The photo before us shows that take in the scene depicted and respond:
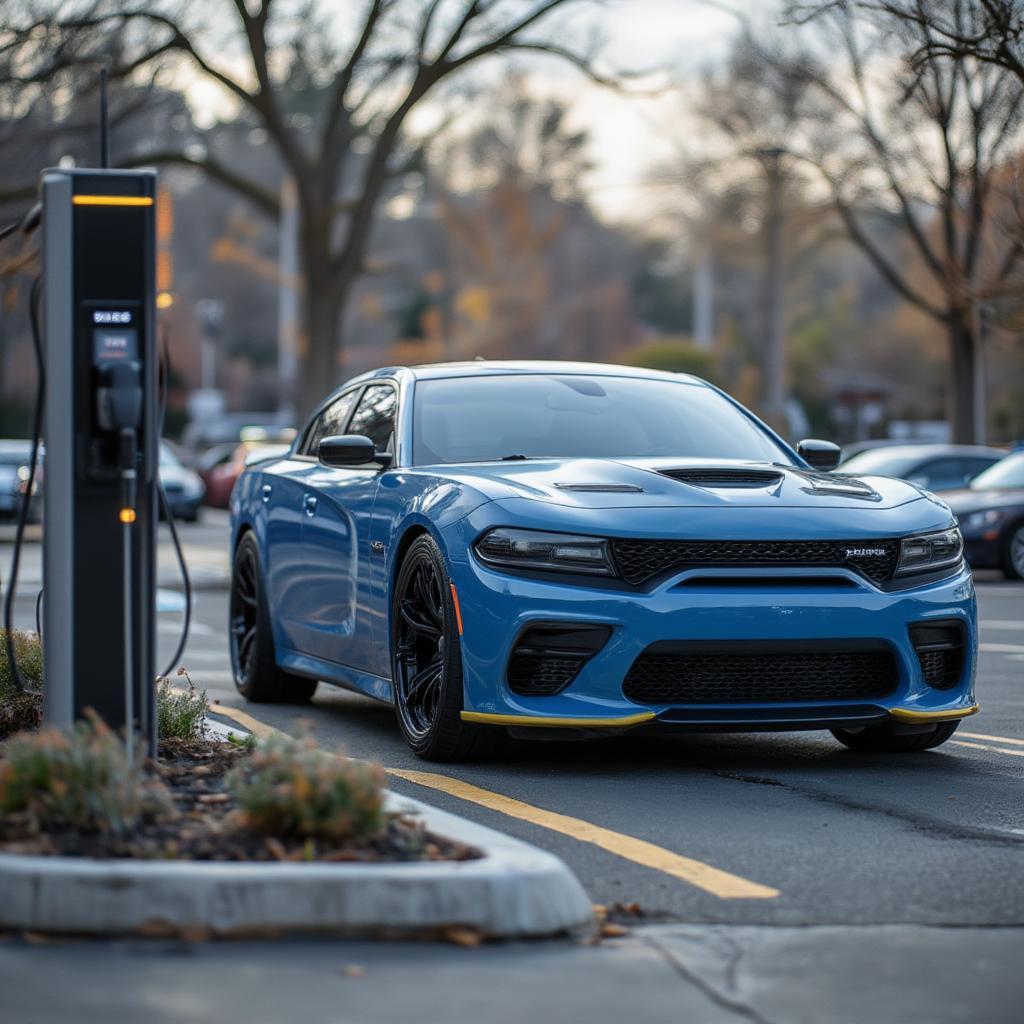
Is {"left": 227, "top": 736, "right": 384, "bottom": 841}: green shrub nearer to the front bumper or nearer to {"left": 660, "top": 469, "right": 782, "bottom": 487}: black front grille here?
the front bumper

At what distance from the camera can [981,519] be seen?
2106 cm

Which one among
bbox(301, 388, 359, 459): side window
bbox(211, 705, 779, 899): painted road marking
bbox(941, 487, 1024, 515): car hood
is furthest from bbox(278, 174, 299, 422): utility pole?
bbox(211, 705, 779, 899): painted road marking

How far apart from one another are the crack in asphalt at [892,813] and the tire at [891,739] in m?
0.70

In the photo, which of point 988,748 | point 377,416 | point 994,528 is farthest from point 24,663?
point 994,528

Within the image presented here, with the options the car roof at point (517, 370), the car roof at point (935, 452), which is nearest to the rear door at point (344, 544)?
the car roof at point (517, 370)

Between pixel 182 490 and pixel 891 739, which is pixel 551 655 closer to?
pixel 891 739

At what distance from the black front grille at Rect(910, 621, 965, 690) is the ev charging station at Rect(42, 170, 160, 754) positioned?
3.01 meters

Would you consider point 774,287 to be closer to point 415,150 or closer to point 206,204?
point 415,150

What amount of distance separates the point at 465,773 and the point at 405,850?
2438 millimetres

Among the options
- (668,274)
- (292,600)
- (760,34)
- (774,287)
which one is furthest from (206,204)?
(292,600)

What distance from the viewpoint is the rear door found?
8492 millimetres

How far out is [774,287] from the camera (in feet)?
172

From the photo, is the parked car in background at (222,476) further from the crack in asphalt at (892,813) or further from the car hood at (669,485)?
the crack in asphalt at (892,813)

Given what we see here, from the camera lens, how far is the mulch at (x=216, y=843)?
4832 mm
